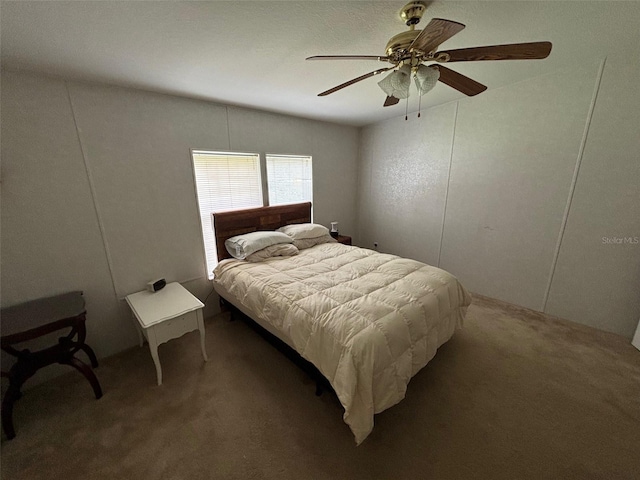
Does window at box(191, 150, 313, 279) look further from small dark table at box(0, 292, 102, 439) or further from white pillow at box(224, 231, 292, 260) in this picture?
small dark table at box(0, 292, 102, 439)

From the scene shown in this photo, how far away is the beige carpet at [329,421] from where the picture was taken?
1365mm

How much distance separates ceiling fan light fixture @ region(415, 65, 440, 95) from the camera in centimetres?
137

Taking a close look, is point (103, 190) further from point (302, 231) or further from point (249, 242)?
point (302, 231)

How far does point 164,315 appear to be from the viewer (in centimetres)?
193

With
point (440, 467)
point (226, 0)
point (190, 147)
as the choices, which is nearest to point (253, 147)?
point (190, 147)

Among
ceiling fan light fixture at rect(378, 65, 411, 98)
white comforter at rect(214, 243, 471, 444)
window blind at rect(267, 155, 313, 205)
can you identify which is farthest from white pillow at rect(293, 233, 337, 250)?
ceiling fan light fixture at rect(378, 65, 411, 98)

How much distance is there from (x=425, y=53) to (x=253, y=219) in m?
2.46

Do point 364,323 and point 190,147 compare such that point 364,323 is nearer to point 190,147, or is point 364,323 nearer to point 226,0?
point 226,0

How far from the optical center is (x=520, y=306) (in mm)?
2867

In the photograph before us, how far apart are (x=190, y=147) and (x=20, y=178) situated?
1.27 metres

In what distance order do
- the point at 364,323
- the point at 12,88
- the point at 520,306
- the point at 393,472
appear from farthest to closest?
1. the point at 520,306
2. the point at 12,88
3. the point at 364,323
4. the point at 393,472

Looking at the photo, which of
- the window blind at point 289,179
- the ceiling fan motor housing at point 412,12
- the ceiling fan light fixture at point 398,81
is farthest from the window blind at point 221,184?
the ceiling fan motor housing at point 412,12

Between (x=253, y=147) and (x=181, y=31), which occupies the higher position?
(x=181, y=31)

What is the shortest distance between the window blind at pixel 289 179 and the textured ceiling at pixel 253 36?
122 cm
